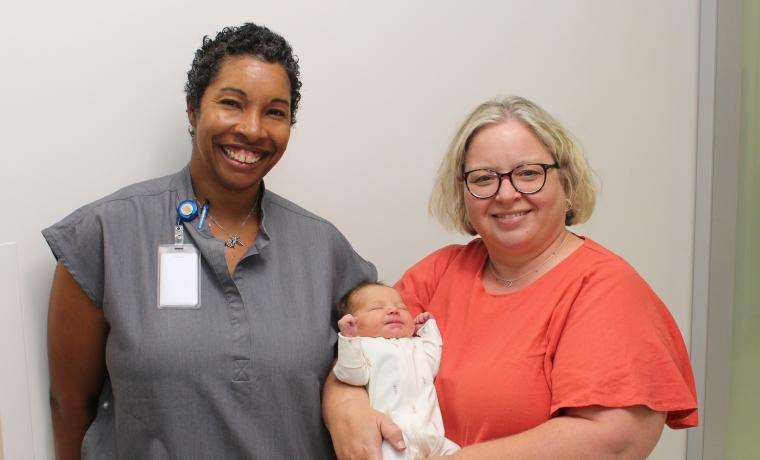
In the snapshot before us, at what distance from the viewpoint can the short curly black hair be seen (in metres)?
1.64

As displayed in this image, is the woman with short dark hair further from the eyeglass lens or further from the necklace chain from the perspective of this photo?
the eyeglass lens

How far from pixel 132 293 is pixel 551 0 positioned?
5.86 feet

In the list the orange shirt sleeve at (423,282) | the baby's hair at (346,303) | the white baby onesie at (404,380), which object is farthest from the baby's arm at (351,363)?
the orange shirt sleeve at (423,282)

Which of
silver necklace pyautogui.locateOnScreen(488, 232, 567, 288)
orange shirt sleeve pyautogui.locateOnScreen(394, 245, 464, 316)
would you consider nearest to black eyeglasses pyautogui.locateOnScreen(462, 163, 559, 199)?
silver necklace pyautogui.locateOnScreen(488, 232, 567, 288)

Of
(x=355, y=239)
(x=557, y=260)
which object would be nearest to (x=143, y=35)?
(x=355, y=239)

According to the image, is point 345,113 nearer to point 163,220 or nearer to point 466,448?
point 163,220

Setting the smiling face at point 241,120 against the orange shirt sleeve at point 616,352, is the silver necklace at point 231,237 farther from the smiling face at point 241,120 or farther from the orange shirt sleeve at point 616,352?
the orange shirt sleeve at point 616,352

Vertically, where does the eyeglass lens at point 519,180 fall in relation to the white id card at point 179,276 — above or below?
above

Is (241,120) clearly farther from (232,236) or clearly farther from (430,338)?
(430,338)

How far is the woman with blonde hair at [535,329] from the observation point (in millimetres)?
1412

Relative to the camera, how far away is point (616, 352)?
4.63 feet

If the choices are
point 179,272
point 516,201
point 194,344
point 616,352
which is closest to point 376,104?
point 516,201

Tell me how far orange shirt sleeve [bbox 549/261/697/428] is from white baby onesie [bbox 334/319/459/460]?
0.30 metres

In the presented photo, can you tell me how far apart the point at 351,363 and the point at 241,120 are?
0.62 m
